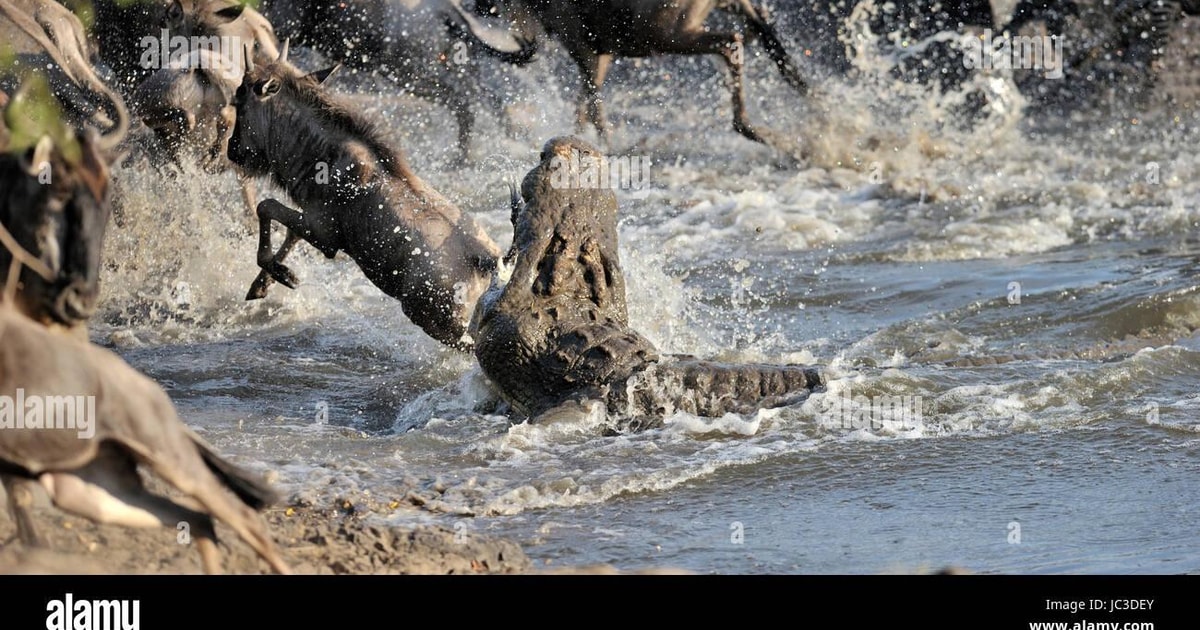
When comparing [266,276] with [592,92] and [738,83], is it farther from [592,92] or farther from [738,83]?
[592,92]

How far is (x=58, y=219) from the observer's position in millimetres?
3488

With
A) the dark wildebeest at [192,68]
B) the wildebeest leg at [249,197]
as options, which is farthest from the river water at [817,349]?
the dark wildebeest at [192,68]

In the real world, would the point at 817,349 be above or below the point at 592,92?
below

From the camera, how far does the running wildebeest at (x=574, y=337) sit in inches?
242

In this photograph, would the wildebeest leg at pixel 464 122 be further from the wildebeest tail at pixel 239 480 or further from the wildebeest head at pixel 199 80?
the wildebeest tail at pixel 239 480

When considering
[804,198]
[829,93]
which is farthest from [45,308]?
[829,93]

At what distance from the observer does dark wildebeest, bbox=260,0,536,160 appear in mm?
12070

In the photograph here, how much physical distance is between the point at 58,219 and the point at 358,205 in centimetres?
408

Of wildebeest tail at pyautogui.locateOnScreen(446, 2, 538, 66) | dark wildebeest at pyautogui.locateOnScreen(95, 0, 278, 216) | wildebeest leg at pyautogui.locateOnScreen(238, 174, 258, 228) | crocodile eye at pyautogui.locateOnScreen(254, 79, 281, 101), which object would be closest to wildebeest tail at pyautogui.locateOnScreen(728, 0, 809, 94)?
wildebeest tail at pyautogui.locateOnScreen(446, 2, 538, 66)

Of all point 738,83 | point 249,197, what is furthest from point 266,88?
point 738,83

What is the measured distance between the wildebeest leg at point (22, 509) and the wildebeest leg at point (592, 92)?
29.2 feet

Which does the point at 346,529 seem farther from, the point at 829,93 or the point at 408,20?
the point at 829,93

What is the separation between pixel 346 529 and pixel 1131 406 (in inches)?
127

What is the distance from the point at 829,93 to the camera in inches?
563
